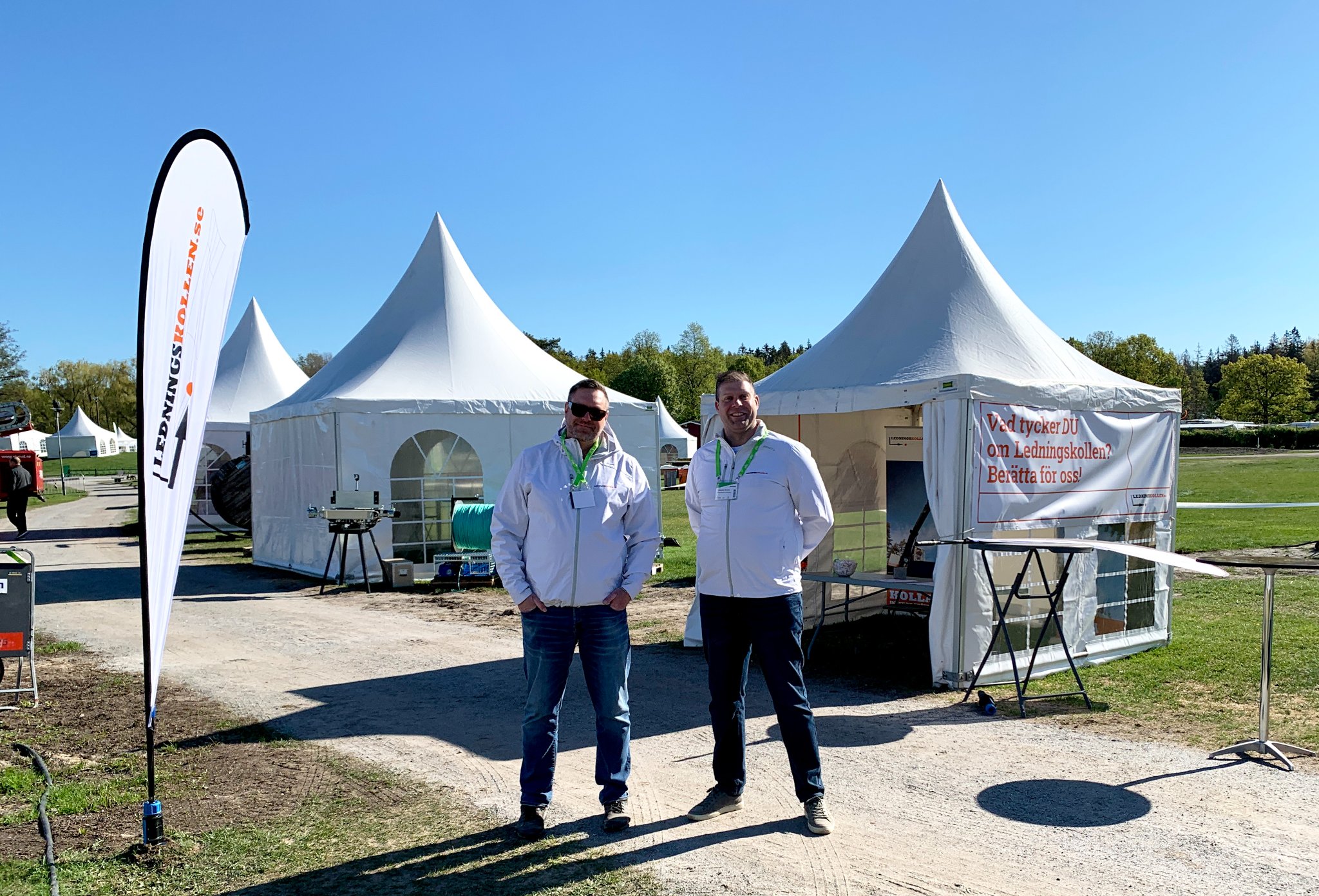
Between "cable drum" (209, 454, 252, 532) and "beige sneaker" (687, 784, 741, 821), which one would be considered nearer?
"beige sneaker" (687, 784, 741, 821)

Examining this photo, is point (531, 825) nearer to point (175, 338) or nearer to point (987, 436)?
point (175, 338)

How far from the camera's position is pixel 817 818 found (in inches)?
157

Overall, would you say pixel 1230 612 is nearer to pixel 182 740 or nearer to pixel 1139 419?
pixel 1139 419

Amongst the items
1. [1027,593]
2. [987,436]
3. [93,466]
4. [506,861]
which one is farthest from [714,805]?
[93,466]

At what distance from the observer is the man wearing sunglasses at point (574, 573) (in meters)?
3.95

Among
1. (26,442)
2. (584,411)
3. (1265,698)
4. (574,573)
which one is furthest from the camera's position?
(26,442)

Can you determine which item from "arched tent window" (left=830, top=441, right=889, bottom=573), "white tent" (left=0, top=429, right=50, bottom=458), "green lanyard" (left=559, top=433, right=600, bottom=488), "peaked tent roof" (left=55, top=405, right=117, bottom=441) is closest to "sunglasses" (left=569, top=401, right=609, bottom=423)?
"green lanyard" (left=559, top=433, right=600, bottom=488)

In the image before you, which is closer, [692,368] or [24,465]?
[24,465]

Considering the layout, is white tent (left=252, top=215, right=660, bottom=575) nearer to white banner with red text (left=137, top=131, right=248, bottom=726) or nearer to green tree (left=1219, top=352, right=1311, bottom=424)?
white banner with red text (left=137, top=131, right=248, bottom=726)

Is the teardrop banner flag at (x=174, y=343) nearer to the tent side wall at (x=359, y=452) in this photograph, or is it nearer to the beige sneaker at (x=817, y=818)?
the beige sneaker at (x=817, y=818)

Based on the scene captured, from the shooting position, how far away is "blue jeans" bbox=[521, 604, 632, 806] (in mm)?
3979

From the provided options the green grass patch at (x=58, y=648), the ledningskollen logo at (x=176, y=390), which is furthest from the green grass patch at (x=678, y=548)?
the green grass patch at (x=58, y=648)

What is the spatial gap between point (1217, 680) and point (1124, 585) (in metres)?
1.11

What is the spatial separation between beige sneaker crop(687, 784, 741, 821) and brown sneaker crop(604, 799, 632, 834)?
300 millimetres
